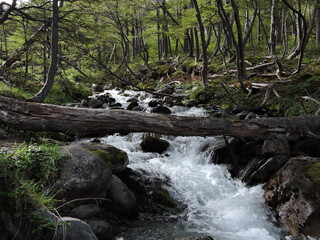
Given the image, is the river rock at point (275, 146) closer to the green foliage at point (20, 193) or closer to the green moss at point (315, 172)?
the green moss at point (315, 172)

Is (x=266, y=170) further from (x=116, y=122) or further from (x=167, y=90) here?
(x=167, y=90)

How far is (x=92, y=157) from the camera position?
443 cm

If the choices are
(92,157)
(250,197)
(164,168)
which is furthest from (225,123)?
(92,157)

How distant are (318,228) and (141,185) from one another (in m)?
3.47

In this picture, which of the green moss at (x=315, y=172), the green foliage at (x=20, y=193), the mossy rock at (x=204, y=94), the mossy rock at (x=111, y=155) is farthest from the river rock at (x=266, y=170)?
the mossy rock at (x=204, y=94)

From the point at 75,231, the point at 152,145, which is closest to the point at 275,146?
the point at 152,145

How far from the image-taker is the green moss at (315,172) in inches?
185

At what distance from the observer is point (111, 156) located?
5500mm

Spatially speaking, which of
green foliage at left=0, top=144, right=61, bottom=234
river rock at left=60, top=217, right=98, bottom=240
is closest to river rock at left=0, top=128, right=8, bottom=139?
green foliage at left=0, top=144, right=61, bottom=234

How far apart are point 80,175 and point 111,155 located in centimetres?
145

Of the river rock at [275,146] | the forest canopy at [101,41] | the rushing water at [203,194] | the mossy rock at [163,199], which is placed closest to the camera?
the rushing water at [203,194]

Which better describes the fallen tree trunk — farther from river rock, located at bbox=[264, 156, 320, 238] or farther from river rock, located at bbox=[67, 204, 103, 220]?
river rock, located at bbox=[67, 204, 103, 220]

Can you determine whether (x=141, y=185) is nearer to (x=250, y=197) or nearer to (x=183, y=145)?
(x=250, y=197)

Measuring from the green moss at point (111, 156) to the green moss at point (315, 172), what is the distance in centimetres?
376
